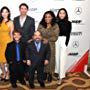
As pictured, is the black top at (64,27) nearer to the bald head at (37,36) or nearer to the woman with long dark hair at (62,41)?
the woman with long dark hair at (62,41)

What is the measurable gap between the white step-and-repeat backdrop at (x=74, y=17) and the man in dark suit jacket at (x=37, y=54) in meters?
0.51

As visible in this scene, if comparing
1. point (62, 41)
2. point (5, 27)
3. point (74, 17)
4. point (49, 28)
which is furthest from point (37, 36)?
point (74, 17)

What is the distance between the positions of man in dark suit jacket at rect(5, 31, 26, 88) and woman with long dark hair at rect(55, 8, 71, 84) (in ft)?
2.11

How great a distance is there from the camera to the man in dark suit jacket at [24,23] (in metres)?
4.81

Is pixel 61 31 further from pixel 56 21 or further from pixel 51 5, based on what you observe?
pixel 51 5

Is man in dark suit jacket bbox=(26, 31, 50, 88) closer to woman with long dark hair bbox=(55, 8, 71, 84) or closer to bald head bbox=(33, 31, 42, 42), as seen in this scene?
bald head bbox=(33, 31, 42, 42)

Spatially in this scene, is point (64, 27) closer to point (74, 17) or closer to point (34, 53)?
point (74, 17)

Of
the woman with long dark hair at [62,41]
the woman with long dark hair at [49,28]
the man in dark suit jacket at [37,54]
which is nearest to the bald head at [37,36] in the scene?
the man in dark suit jacket at [37,54]

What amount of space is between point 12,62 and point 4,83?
0.48 metres

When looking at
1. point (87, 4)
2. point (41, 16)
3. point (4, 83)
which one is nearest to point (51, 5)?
point (41, 16)

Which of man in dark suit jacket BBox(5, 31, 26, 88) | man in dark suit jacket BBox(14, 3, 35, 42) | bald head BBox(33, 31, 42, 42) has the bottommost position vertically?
man in dark suit jacket BBox(5, 31, 26, 88)

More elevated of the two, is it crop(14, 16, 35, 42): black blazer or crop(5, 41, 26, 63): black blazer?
crop(14, 16, 35, 42): black blazer

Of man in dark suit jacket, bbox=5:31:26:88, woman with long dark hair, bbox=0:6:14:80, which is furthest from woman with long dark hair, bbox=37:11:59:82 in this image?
woman with long dark hair, bbox=0:6:14:80

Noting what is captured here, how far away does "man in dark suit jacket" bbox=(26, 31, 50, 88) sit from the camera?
4.66 metres
